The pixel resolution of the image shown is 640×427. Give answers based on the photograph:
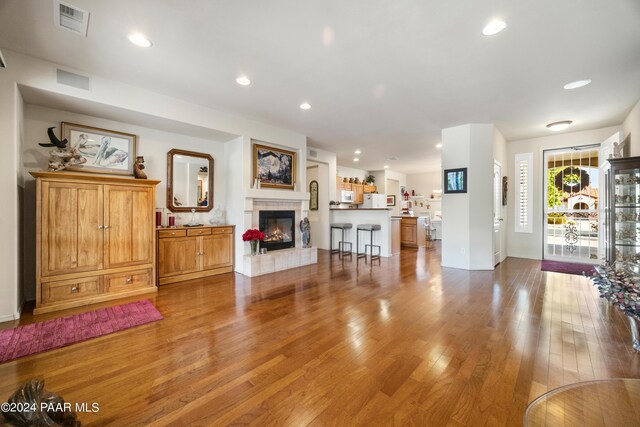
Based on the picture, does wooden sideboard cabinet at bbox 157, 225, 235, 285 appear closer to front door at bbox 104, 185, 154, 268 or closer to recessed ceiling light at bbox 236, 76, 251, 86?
front door at bbox 104, 185, 154, 268

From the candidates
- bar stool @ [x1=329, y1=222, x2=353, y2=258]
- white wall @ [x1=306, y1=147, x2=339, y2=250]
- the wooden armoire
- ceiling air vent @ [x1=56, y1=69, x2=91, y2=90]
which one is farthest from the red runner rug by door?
ceiling air vent @ [x1=56, y1=69, x2=91, y2=90]

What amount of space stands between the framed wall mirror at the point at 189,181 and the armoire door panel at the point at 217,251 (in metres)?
0.64

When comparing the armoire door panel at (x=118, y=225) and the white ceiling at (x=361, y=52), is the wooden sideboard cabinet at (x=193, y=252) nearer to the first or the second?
the armoire door panel at (x=118, y=225)

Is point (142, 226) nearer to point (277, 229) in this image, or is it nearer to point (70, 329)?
point (70, 329)

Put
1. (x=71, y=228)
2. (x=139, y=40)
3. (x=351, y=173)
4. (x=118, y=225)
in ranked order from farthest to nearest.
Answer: (x=351, y=173) → (x=118, y=225) → (x=71, y=228) → (x=139, y=40)

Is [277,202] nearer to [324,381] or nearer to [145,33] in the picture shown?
[145,33]

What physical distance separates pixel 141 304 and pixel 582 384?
4027 millimetres

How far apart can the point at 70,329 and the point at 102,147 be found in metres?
2.58

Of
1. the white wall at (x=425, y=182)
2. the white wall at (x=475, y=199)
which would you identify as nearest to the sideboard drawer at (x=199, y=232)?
the white wall at (x=475, y=199)

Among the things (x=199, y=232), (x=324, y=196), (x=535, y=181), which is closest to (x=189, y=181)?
(x=199, y=232)

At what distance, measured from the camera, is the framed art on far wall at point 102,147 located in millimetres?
3641

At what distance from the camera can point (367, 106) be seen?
4164 mm

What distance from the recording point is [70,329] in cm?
258

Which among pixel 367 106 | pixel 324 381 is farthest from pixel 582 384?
pixel 367 106
